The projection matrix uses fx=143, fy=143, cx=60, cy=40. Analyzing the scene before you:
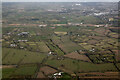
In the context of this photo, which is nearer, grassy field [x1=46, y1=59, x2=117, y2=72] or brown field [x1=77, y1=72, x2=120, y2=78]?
brown field [x1=77, y1=72, x2=120, y2=78]

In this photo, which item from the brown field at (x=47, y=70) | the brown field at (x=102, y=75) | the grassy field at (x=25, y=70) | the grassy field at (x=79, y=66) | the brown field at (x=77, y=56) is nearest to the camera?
the brown field at (x=102, y=75)

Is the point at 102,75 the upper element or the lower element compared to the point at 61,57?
lower

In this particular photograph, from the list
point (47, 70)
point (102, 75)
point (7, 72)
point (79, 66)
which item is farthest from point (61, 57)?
point (7, 72)

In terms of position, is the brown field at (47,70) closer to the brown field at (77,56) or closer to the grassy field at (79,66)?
the grassy field at (79,66)

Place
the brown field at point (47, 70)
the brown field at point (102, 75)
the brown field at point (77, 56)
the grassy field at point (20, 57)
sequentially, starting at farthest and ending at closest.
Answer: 1. the brown field at point (77, 56)
2. the grassy field at point (20, 57)
3. the brown field at point (47, 70)
4. the brown field at point (102, 75)

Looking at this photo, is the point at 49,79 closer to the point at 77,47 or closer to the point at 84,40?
the point at 77,47

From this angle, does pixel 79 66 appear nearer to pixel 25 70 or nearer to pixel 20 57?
pixel 25 70

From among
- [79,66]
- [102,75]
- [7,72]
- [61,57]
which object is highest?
[61,57]

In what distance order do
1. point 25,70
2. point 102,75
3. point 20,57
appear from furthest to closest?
point 20,57
point 25,70
point 102,75

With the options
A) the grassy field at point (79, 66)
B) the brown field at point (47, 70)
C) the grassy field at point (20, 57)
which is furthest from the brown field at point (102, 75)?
the grassy field at point (20, 57)

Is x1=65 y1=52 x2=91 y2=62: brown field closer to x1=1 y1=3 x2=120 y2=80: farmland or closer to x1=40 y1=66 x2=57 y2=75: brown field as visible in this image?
x1=1 y1=3 x2=120 y2=80: farmland

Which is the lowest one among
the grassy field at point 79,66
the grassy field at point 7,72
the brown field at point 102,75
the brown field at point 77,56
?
the brown field at point 102,75

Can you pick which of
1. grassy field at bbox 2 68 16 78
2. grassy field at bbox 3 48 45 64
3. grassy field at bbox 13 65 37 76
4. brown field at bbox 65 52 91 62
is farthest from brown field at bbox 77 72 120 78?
grassy field at bbox 2 68 16 78

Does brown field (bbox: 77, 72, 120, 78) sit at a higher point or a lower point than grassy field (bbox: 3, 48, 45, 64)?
lower
